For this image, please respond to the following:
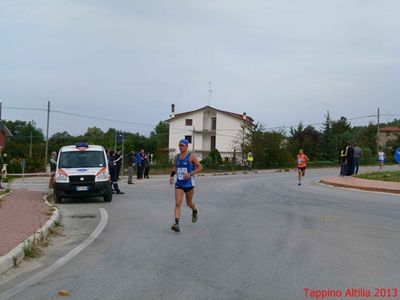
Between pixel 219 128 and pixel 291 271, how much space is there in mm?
77889

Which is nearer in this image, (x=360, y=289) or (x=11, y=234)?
(x=360, y=289)

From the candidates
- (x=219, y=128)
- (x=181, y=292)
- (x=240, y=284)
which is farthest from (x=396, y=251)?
(x=219, y=128)

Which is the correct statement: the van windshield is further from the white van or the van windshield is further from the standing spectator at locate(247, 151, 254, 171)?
the standing spectator at locate(247, 151, 254, 171)

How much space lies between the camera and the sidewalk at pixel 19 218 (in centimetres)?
920

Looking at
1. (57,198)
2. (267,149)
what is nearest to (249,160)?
(267,149)

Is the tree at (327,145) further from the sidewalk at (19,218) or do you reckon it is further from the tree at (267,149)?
the sidewalk at (19,218)

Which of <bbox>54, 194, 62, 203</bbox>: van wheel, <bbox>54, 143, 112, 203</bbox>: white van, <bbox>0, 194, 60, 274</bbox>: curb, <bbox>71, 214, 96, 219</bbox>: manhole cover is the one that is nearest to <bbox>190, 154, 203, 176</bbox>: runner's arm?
<bbox>0, 194, 60, 274</bbox>: curb

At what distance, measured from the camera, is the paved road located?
6.50 meters

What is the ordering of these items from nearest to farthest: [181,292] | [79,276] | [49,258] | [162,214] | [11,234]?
[181,292], [79,276], [49,258], [11,234], [162,214]

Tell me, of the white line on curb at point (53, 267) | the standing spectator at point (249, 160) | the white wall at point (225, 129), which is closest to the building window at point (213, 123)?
the white wall at point (225, 129)

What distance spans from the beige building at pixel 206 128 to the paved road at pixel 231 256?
69.9 meters

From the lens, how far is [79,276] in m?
7.14

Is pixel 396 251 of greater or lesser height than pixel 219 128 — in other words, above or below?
below

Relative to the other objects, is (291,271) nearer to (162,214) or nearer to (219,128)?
(162,214)
